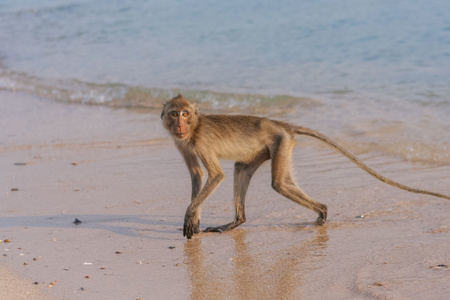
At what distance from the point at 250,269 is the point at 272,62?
11245 mm

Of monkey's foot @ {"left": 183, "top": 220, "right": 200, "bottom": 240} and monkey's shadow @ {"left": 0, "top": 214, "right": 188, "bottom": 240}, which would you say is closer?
monkey's foot @ {"left": 183, "top": 220, "right": 200, "bottom": 240}

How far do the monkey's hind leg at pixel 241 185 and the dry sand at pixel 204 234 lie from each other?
0.13 meters

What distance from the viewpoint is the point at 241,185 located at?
614cm

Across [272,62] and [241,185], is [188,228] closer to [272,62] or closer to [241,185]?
[241,185]

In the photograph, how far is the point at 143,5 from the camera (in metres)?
26.5

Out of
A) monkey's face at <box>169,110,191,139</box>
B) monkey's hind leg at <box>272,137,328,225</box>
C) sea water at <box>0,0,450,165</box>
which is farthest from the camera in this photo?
sea water at <box>0,0,450,165</box>

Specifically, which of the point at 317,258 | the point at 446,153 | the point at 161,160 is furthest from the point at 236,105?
the point at 317,258

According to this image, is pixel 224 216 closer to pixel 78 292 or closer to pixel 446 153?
pixel 78 292

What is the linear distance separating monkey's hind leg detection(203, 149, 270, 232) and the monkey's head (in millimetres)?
641

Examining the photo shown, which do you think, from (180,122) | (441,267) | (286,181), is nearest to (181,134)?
(180,122)

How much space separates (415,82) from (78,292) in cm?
940

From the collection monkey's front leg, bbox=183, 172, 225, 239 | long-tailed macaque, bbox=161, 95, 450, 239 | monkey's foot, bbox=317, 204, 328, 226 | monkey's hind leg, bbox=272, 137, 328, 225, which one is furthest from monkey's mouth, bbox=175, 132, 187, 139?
monkey's foot, bbox=317, 204, 328, 226

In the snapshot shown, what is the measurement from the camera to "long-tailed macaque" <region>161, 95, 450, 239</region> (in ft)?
19.2

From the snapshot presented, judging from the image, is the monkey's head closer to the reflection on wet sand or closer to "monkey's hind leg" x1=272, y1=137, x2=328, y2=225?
"monkey's hind leg" x1=272, y1=137, x2=328, y2=225
